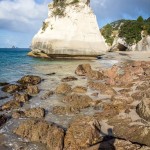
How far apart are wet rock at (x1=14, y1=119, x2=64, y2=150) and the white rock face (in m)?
31.9

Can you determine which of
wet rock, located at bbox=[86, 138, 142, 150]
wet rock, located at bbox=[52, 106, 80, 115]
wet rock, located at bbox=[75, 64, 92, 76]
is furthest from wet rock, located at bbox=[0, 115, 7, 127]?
wet rock, located at bbox=[75, 64, 92, 76]

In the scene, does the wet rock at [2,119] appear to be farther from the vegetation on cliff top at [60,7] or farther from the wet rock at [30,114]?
the vegetation on cliff top at [60,7]

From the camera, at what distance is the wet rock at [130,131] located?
28.2ft

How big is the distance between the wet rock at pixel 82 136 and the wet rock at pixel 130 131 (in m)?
0.85

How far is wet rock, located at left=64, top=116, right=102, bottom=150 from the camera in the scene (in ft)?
28.2

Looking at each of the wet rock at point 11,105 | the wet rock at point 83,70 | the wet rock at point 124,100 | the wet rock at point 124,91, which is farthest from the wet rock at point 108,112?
the wet rock at point 83,70

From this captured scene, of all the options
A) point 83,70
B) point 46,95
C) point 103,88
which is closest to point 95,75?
point 83,70

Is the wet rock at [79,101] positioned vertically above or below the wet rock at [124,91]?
below

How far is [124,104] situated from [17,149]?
6.22m

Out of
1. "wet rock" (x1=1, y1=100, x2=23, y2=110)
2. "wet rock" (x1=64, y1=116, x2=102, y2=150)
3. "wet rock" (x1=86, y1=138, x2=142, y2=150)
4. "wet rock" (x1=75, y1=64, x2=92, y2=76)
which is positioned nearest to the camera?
"wet rock" (x1=86, y1=138, x2=142, y2=150)

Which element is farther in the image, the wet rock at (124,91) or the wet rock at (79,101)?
the wet rock at (124,91)

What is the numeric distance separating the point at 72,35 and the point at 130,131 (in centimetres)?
3366

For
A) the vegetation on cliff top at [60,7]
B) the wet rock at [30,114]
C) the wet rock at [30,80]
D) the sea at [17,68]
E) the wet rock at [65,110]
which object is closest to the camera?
the wet rock at [30,114]

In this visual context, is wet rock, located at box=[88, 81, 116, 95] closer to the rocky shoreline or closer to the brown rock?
the rocky shoreline
